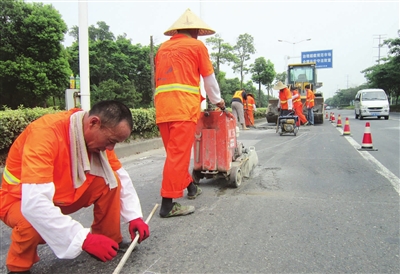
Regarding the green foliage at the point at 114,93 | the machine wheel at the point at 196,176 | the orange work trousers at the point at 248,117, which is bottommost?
the machine wheel at the point at 196,176

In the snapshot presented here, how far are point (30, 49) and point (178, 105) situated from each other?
18328 millimetres

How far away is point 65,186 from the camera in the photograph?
2025 mm

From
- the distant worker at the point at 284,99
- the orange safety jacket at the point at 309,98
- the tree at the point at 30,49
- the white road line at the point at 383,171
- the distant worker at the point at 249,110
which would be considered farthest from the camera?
the tree at the point at 30,49

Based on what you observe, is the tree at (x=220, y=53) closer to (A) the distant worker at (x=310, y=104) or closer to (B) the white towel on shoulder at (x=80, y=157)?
(A) the distant worker at (x=310, y=104)

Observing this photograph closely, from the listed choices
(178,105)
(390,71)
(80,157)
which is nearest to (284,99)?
(178,105)

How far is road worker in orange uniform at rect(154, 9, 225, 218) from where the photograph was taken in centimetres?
309

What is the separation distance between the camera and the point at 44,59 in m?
19.2

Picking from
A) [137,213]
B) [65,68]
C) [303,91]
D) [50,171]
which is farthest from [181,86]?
[65,68]

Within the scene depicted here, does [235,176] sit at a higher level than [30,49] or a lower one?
lower

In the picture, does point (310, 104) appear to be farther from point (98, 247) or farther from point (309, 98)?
point (98, 247)

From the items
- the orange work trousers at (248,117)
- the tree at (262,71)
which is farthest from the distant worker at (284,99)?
the tree at (262,71)

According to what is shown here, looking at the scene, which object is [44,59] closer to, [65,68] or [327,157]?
[65,68]

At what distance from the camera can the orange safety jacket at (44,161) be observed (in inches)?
68.6

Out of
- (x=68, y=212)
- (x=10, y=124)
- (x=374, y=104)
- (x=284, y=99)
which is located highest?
(x=374, y=104)
